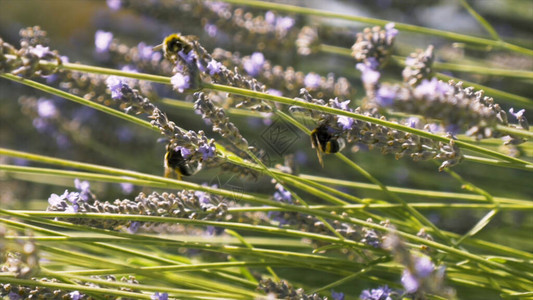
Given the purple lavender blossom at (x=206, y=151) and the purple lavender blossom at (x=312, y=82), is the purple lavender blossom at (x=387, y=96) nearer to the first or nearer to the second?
the purple lavender blossom at (x=206, y=151)

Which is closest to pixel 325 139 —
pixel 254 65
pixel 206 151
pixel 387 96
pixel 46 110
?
pixel 206 151

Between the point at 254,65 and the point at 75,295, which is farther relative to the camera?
the point at 254,65

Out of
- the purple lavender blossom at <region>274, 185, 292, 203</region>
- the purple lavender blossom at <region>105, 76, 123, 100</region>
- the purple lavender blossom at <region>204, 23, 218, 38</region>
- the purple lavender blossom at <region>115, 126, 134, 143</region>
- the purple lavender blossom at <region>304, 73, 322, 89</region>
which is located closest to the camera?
the purple lavender blossom at <region>105, 76, 123, 100</region>

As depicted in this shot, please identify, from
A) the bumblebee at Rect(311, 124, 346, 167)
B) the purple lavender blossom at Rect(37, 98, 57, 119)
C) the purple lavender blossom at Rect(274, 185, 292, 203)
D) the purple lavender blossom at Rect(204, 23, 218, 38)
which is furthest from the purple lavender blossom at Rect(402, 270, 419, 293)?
the purple lavender blossom at Rect(37, 98, 57, 119)

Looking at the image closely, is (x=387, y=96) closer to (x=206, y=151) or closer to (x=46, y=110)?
(x=206, y=151)

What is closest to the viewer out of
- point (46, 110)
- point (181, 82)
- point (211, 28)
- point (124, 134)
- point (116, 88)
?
point (181, 82)

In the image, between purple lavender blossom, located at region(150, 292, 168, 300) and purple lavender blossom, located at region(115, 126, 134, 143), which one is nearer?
purple lavender blossom, located at region(150, 292, 168, 300)

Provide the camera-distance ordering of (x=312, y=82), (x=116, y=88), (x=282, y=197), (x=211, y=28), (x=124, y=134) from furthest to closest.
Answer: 1. (x=124, y=134)
2. (x=211, y=28)
3. (x=312, y=82)
4. (x=282, y=197)
5. (x=116, y=88)

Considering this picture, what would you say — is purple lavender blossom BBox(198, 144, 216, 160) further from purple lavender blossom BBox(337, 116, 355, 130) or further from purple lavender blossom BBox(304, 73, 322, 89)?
purple lavender blossom BBox(304, 73, 322, 89)

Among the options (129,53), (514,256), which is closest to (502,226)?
(514,256)
